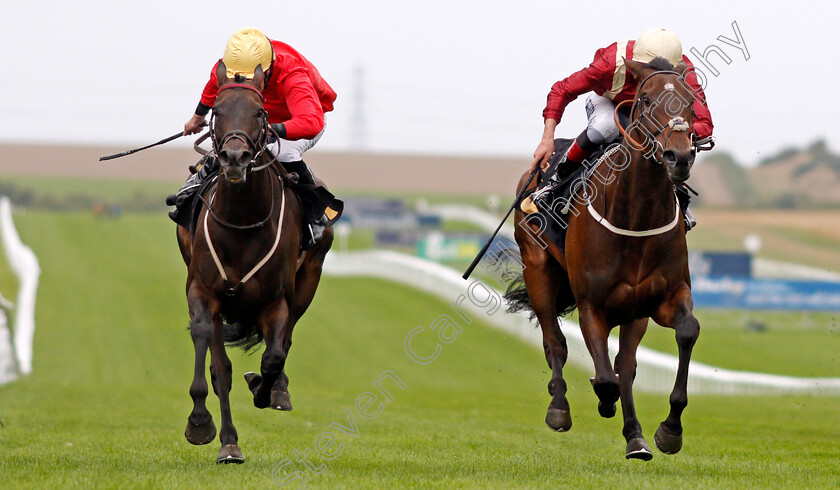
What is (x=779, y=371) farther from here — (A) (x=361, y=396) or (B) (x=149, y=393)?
(B) (x=149, y=393)

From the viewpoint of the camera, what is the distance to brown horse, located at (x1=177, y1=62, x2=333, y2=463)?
6.59 m

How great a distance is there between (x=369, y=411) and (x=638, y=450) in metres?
5.75

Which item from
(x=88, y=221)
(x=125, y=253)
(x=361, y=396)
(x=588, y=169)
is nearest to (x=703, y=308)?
(x=361, y=396)

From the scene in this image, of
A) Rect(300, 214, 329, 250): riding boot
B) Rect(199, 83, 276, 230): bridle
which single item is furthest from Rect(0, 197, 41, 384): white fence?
Rect(199, 83, 276, 230): bridle

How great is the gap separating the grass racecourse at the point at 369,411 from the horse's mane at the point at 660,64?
86.9 inches

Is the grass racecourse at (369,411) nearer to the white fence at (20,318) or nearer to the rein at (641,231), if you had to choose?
the white fence at (20,318)

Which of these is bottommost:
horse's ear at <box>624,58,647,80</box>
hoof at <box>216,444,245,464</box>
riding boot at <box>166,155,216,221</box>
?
hoof at <box>216,444,245,464</box>

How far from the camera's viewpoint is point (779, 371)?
19.1m

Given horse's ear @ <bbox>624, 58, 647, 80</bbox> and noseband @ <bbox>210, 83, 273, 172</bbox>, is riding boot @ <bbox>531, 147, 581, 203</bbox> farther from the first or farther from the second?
noseband @ <bbox>210, 83, 273, 172</bbox>

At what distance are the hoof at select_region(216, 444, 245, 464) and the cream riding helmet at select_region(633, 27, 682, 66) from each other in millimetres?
3201

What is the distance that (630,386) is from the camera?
715 centimetres

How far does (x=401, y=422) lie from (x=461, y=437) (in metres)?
1.91

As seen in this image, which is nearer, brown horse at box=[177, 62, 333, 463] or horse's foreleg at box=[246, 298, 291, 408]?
brown horse at box=[177, 62, 333, 463]

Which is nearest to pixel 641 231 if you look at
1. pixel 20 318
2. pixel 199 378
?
pixel 199 378
